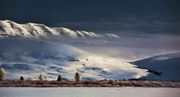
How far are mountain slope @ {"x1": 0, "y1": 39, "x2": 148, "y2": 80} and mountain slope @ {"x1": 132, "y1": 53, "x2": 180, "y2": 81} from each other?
1.83m

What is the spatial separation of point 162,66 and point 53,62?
69.9 ft

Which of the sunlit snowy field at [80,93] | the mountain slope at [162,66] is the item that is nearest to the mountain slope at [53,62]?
the mountain slope at [162,66]

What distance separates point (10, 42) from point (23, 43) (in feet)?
10.7

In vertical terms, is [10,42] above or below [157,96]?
above

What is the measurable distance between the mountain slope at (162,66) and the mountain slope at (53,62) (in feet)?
6.01

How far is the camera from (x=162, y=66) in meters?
90.8

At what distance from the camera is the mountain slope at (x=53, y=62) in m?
90.6

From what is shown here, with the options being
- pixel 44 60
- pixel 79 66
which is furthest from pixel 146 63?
pixel 44 60

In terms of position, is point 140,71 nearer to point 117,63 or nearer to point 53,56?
point 117,63

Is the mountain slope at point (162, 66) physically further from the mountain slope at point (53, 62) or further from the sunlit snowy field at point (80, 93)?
the sunlit snowy field at point (80, 93)

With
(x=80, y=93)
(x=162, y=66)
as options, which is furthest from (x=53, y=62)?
(x=80, y=93)

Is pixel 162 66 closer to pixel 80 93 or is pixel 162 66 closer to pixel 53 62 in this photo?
pixel 53 62

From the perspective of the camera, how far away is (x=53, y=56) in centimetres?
10088

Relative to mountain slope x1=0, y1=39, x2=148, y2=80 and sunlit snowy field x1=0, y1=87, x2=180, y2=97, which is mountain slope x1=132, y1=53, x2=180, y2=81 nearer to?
mountain slope x1=0, y1=39, x2=148, y2=80
